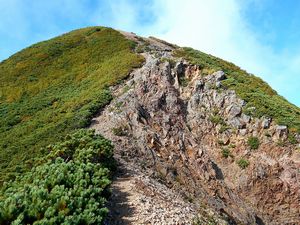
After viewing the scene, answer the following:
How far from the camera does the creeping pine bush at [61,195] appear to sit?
44.4 ft

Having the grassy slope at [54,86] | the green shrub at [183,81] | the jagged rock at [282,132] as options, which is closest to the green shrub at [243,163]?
the jagged rock at [282,132]

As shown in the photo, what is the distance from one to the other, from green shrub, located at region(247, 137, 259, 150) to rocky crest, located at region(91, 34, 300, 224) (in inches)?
5.0

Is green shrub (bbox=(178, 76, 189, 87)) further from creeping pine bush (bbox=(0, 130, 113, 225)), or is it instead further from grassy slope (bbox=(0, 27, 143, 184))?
creeping pine bush (bbox=(0, 130, 113, 225))

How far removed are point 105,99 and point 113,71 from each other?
26.9ft

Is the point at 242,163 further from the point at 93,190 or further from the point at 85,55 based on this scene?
the point at 85,55

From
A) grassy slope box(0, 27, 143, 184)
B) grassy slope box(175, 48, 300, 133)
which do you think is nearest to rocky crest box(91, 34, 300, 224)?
grassy slope box(175, 48, 300, 133)

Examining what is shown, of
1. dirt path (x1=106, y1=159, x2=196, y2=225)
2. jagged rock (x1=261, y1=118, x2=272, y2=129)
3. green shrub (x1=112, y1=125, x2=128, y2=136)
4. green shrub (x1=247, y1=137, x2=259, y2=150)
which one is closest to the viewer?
dirt path (x1=106, y1=159, x2=196, y2=225)

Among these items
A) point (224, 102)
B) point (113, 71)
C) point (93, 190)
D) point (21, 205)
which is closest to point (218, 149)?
point (224, 102)

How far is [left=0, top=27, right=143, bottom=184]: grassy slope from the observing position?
98.9ft

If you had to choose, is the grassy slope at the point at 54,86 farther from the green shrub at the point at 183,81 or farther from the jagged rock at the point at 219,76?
the jagged rock at the point at 219,76

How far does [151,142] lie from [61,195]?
14474 mm

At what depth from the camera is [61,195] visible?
14.8 m

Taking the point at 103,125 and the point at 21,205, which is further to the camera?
the point at 103,125

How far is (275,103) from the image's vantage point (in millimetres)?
38406
